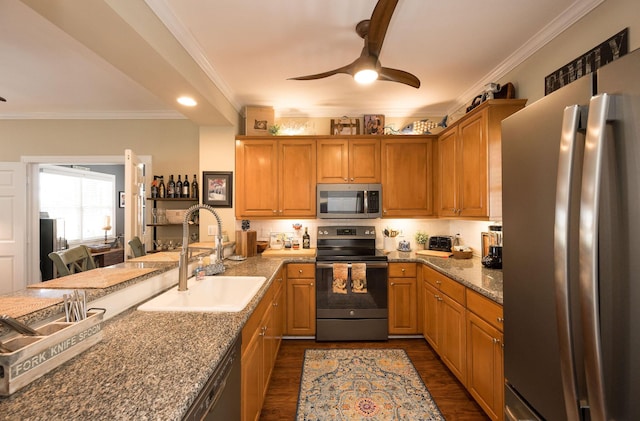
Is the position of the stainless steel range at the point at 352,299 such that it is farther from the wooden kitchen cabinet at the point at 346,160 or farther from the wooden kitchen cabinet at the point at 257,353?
the wooden kitchen cabinet at the point at 346,160

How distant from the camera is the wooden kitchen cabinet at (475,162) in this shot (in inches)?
88.0

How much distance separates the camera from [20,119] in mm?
3633

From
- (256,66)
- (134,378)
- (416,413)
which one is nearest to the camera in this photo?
(134,378)

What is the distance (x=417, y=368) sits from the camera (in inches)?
97.7

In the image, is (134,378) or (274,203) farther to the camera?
(274,203)

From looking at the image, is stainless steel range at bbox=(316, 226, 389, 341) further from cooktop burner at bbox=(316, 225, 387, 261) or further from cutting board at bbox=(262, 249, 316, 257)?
cooktop burner at bbox=(316, 225, 387, 261)

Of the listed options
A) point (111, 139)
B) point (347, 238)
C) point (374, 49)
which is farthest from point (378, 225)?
point (111, 139)

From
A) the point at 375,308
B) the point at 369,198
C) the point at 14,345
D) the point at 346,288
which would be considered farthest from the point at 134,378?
the point at 369,198

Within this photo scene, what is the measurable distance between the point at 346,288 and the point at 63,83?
3593mm

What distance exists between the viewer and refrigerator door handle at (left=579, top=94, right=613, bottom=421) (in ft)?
2.04

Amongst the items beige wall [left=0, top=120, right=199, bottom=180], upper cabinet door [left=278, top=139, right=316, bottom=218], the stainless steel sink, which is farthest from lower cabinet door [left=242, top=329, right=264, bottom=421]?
beige wall [left=0, top=120, right=199, bottom=180]

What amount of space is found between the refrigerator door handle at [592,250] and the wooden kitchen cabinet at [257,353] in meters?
1.29

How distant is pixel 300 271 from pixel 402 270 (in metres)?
1.10

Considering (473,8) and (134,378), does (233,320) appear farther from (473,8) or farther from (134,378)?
(473,8)
